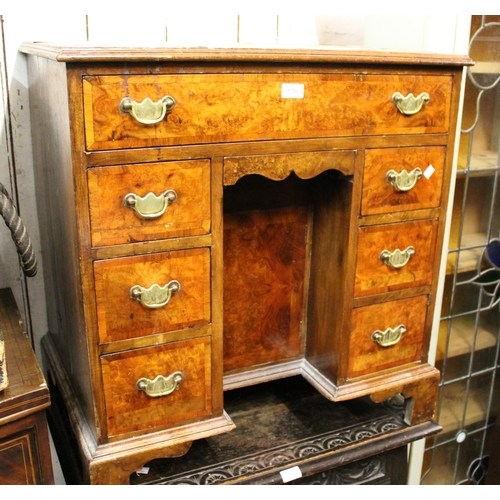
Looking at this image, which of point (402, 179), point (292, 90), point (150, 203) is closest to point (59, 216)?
point (150, 203)

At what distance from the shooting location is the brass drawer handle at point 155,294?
3.83 feet

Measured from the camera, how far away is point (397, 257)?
144cm

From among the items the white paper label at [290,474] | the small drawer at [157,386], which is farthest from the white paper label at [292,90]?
the white paper label at [290,474]

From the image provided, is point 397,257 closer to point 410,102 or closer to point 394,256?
point 394,256

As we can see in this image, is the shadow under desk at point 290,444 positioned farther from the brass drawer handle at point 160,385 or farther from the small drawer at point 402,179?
the small drawer at point 402,179

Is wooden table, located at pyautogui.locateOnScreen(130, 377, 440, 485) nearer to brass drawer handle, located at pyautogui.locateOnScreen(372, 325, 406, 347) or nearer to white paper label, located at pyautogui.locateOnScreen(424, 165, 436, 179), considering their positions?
brass drawer handle, located at pyautogui.locateOnScreen(372, 325, 406, 347)

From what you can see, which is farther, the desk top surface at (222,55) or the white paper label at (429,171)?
the white paper label at (429,171)

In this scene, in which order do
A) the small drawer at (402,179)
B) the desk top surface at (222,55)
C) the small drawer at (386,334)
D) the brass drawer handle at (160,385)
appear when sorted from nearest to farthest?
1. the desk top surface at (222,55)
2. the brass drawer handle at (160,385)
3. the small drawer at (402,179)
4. the small drawer at (386,334)

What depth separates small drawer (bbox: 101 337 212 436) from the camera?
1205 millimetres

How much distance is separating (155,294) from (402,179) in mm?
627

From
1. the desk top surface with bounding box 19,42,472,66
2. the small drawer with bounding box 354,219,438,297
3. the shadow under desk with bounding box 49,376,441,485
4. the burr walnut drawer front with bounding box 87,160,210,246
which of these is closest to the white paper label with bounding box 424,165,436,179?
the small drawer with bounding box 354,219,438,297

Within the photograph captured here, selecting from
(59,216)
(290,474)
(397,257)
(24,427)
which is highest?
(59,216)

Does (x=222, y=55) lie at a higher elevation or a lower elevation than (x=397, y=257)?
higher

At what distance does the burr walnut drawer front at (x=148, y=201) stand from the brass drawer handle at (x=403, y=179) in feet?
1.48
